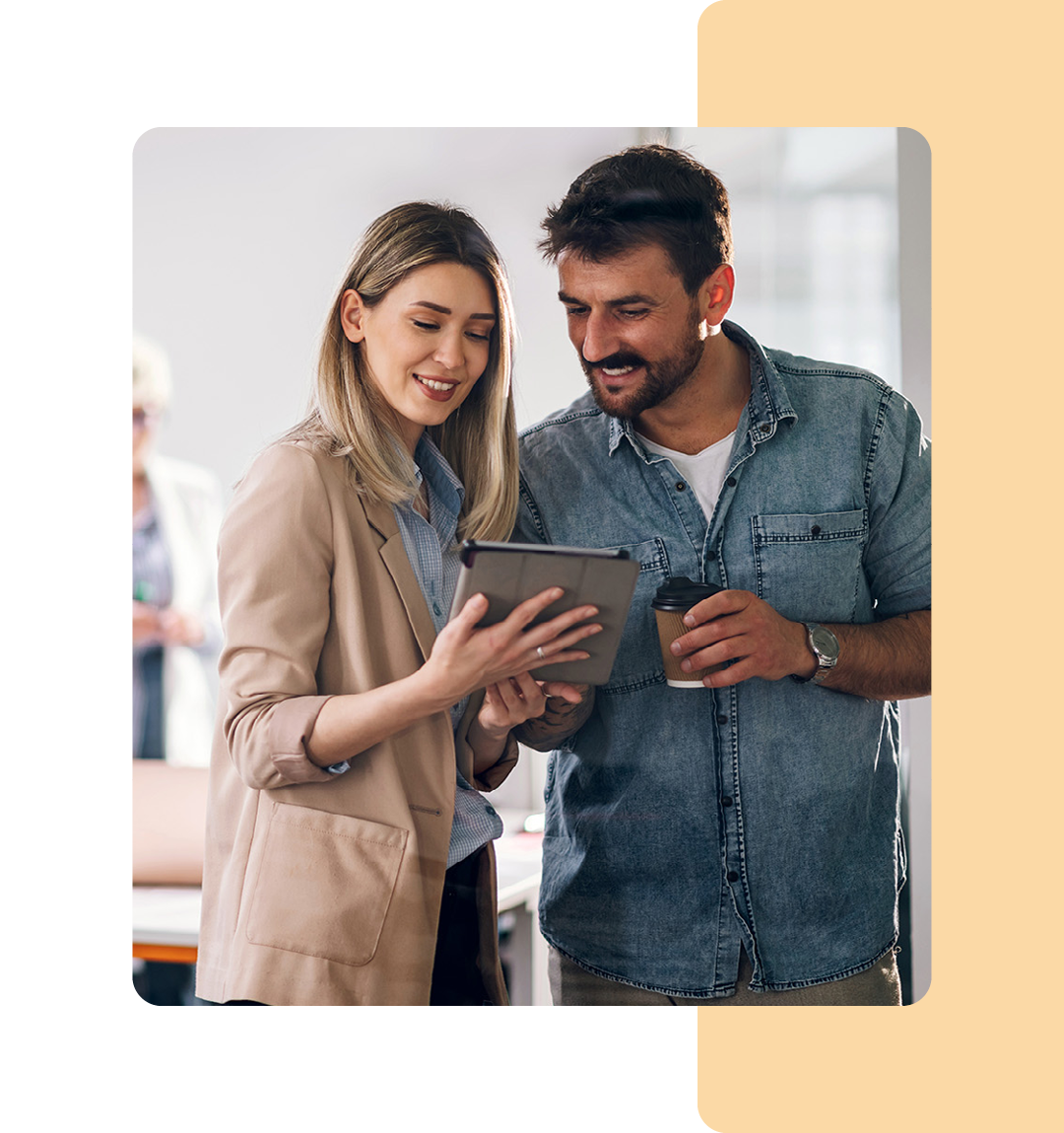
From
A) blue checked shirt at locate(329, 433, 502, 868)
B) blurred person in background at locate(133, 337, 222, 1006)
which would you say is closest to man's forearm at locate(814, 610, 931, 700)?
blue checked shirt at locate(329, 433, 502, 868)

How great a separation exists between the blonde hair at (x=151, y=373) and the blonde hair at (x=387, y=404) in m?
0.22

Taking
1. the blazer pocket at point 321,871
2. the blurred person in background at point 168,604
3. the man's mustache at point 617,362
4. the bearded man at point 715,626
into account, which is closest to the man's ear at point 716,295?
the bearded man at point 715,626

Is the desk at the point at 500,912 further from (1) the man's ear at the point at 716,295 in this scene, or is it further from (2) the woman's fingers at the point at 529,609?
(1) the man's ear at the point at 716,295

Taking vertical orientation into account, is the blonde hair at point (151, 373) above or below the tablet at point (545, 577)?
above

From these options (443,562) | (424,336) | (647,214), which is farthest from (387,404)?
(647,214)

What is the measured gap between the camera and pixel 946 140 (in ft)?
5.27

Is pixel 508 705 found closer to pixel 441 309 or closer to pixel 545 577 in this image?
pixel 545 577

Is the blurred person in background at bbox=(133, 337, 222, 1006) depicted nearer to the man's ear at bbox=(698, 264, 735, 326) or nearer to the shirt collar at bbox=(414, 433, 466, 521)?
the shirt collar at bbox=(414, 433, 466, 521)

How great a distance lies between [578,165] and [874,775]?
0.95 m

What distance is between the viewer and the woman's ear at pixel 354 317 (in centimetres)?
148

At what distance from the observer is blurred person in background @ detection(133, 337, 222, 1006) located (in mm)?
1508

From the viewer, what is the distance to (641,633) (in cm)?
147

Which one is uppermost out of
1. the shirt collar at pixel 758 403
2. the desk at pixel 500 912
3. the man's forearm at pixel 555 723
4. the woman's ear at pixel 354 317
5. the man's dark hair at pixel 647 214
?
the man's dark hair at pixel 647 214

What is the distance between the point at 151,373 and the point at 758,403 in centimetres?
86
